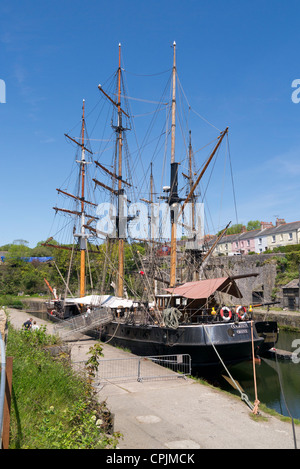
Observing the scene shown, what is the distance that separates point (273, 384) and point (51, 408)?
15398mm

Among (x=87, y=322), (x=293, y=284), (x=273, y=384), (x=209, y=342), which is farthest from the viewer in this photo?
(x=293, y=284)

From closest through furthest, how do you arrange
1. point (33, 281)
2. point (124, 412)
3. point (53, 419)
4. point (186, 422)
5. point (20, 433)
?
1. point (20, 433)
2. point (53, 419)
3. point (186, 422)
4. point (124, 412)
5. point (33, 281)

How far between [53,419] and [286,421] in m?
6.25

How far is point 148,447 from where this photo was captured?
717cm

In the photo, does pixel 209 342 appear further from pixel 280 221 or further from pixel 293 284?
pixel 280 221

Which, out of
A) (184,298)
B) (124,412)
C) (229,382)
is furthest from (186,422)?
(184,298)

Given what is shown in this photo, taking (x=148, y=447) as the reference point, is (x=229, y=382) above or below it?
below

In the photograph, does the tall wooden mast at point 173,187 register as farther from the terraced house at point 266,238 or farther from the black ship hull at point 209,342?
the terraced house at point 266,238

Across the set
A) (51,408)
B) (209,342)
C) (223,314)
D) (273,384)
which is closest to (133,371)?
(209,342)

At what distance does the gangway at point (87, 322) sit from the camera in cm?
2384

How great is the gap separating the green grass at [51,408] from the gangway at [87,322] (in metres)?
13.8

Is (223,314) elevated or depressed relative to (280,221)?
depressed

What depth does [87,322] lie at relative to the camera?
2477cm

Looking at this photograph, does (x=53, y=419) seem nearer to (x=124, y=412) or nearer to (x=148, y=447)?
(x=148, y=447)
